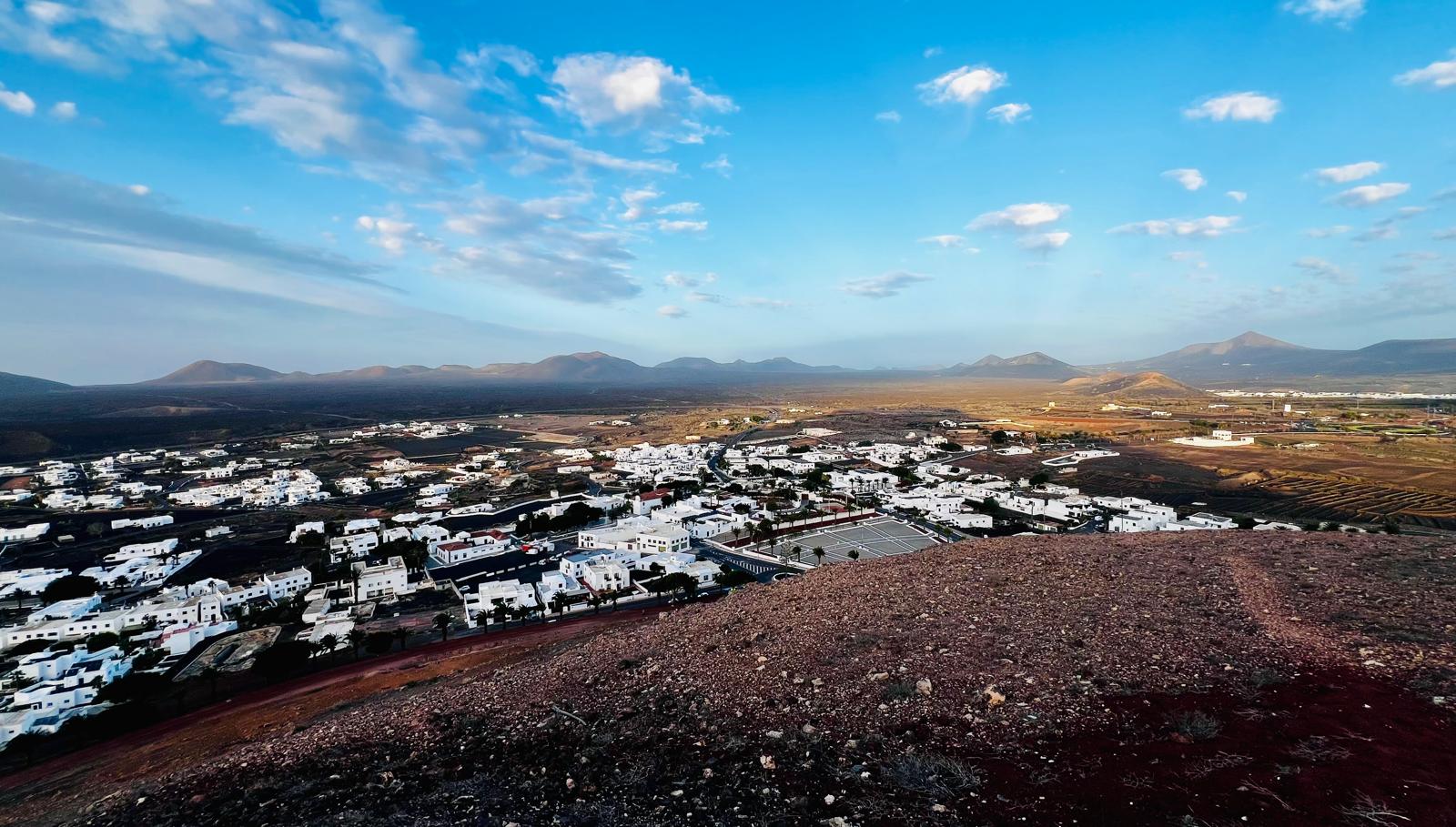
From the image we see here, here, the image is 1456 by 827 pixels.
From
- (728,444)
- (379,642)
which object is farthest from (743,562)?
(728,444)

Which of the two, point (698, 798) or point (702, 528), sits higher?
point (698, 798)

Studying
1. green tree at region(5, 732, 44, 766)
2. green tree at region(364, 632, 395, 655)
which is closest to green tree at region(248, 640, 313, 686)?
green tree at region(364, 632, 395, 655)

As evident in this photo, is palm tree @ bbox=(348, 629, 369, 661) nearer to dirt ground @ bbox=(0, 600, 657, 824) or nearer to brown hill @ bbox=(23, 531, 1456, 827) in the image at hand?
dirt ground @ bbox=(0, 600, 657, 824)

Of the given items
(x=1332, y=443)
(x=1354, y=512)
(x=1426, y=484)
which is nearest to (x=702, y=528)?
(x=1354, y=512)

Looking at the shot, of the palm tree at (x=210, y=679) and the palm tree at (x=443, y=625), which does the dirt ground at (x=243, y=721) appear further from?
the palm tree at (x=443, y=625)

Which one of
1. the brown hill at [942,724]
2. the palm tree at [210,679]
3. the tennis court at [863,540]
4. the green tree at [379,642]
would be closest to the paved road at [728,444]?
the tennis court at [863,540]

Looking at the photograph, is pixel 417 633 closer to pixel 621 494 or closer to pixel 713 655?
pixel 713 655
